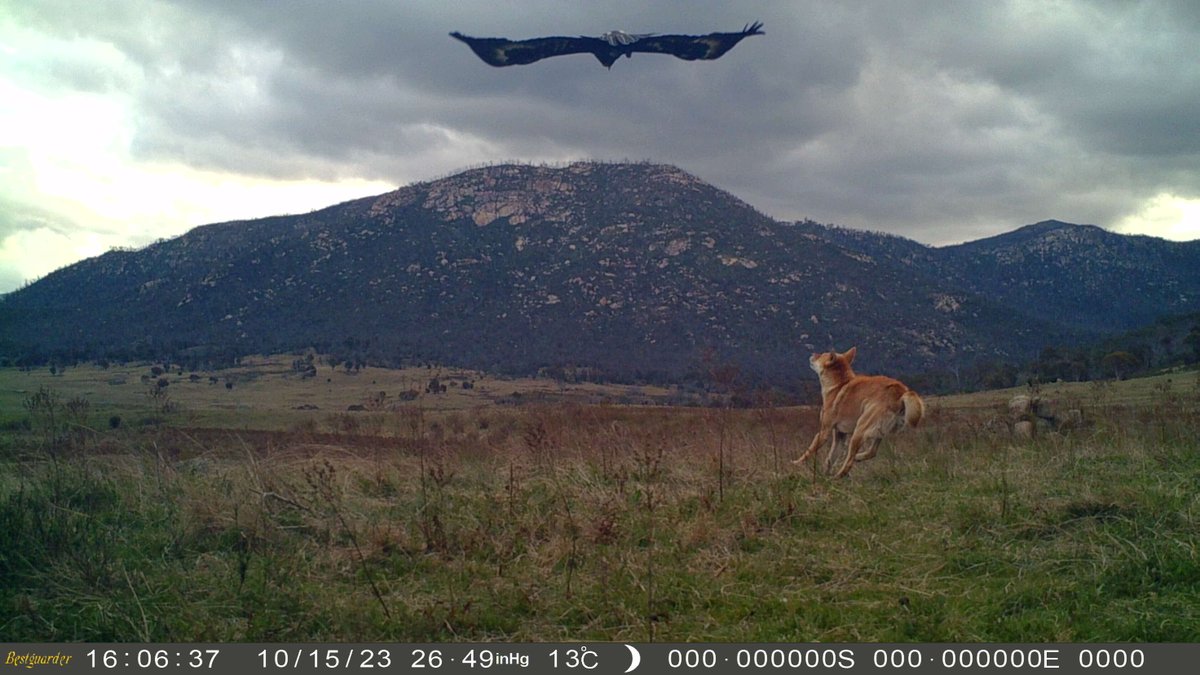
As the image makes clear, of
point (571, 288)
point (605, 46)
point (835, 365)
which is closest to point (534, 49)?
point (605, 46)

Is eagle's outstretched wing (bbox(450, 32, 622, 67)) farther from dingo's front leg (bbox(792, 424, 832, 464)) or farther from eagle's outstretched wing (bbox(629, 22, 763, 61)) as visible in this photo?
dingo's front leg (bbox(792, 424, 832, 464))

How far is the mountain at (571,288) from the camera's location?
187 ft

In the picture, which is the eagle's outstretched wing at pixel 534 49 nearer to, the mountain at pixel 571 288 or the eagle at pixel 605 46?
the eagle at pixel 605 46

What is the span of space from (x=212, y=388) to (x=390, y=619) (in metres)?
32.2

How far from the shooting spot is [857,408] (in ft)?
26.6

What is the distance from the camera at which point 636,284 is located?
69750mm

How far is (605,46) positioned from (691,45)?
1.35 m

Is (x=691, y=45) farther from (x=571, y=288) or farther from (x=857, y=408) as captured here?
(x=571, y=288)

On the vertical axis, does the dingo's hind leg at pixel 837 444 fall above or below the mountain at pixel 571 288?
below

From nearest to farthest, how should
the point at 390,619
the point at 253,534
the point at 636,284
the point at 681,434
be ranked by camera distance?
the point at 390,619, the point at 253,534, the point at 681,434, the point at 636,284

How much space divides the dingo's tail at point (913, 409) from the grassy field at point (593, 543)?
0.71 m

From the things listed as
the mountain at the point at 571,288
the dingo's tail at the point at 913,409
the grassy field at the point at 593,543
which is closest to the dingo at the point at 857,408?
the dingo's tail at the point at 913,409

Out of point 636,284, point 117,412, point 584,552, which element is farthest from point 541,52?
point 636,284

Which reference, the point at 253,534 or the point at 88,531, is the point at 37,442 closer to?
the point at 88,531
